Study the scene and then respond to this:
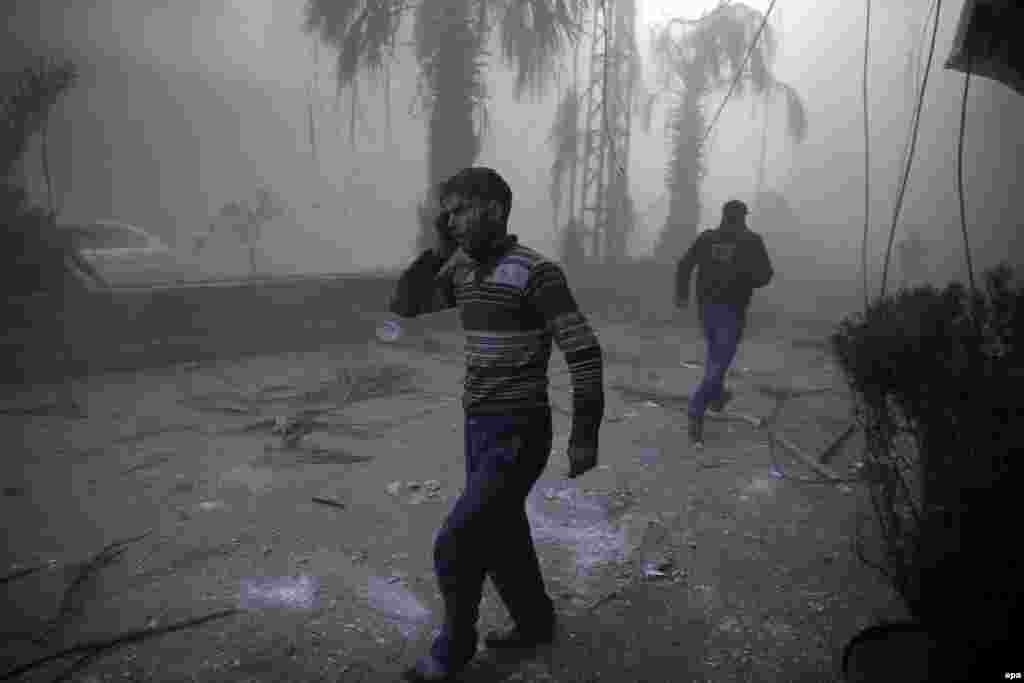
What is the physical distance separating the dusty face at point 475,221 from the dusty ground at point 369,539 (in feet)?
5.75

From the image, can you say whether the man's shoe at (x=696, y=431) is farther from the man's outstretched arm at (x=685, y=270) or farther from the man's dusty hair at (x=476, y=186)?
the man's dusty hair at (x=476, y=186)

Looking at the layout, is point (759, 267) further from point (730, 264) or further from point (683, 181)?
point (683, 181)

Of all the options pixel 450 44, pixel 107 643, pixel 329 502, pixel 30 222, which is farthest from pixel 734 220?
pixel 30 222

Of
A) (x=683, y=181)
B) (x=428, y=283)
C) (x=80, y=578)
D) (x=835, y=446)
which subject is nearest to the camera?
(x=428, y=283)

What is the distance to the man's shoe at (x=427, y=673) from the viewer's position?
90.0 inches

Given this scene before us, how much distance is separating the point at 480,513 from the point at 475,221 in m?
1.07

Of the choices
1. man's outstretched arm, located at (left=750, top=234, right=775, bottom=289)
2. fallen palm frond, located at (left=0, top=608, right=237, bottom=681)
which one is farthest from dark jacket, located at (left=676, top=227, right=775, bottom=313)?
fallen palm frond, located at (left=0, top=608, right=237, bottom=681)

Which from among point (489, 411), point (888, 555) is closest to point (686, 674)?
point (888, 555)

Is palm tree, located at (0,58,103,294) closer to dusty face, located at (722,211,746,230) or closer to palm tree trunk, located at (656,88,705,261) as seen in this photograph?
dusty face, located at (722,211,746,230)

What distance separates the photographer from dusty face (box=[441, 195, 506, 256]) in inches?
85.0

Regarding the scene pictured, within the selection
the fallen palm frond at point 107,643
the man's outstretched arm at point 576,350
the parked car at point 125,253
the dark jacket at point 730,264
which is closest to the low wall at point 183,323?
the parked car at point 125,253

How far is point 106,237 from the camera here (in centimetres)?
1005

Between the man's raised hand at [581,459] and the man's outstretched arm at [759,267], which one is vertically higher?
the man's outstretched arm at [759,267]

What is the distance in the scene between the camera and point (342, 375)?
22.7ft
